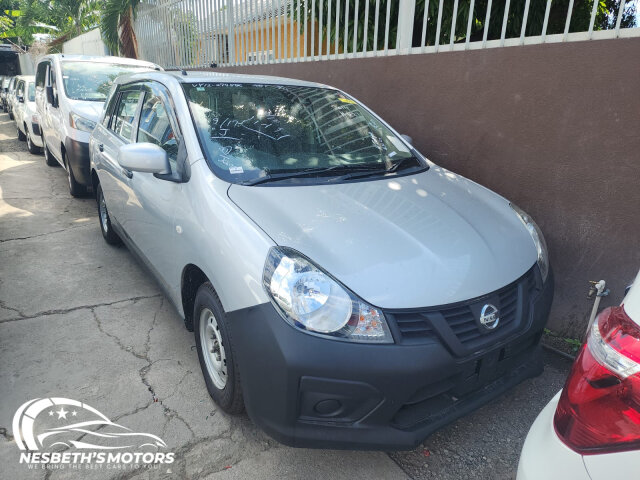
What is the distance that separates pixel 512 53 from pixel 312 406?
121 inches

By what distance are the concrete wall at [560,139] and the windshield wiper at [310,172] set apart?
1.43 m

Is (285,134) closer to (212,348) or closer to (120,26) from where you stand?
(212,348)

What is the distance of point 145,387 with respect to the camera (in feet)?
8.44

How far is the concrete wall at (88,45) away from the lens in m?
14.3

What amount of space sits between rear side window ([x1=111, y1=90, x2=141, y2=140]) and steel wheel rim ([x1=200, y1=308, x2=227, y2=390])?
185 cm

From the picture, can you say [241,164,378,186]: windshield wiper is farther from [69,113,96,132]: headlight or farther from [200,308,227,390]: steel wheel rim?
[69,113,96,132]: headlight

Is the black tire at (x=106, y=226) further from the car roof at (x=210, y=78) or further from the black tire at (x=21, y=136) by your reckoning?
the black tire at (x=21, y=136)

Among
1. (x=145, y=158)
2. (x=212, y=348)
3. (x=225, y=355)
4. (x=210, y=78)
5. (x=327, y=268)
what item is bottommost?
(x=212, y=348)

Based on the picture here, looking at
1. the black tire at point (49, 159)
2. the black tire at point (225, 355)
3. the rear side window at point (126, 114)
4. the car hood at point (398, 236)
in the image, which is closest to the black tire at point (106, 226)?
the rear side window at point (126, 114)

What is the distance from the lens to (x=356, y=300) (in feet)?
5.80

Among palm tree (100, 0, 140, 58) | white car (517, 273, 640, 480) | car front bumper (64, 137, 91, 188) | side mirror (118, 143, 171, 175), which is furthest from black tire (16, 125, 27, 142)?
white car (517, 273, 640, 480)

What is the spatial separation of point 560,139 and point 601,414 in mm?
2637

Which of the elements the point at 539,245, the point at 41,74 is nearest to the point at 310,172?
the point at 539,245

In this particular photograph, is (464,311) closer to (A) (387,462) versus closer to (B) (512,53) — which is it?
(A) (387,462)
